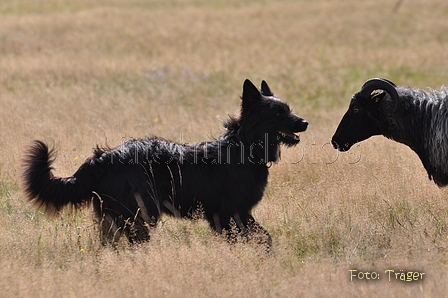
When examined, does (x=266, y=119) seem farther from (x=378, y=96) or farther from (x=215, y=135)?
(x=215, y=135)

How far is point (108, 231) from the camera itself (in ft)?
19.2

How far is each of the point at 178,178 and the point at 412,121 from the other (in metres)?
2.94

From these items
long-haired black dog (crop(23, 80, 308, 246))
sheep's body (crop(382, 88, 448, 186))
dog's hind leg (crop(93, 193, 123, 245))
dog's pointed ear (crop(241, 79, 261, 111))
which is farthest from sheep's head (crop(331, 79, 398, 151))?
dog's hind leg (crop(93, 193, 123, 245))

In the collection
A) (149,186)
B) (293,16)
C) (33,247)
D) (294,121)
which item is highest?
(293,16)

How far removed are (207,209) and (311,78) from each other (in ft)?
44.6

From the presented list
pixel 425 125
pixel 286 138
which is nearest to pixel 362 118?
pixel 425 125

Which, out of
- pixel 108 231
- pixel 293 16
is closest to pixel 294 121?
pixel 108 231

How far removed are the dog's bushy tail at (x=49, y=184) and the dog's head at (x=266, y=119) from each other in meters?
1.79

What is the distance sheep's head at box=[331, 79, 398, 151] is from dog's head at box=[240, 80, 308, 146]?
1014 millimetres

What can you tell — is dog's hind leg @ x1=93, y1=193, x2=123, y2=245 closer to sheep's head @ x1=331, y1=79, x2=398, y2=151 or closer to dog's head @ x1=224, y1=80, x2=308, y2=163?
dog's head @ x1=224, y1=80, x2=308, y2=163

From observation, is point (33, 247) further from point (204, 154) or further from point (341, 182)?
point (341, 182)

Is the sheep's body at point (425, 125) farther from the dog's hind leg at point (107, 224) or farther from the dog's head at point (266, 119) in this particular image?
the dog's hind leg at point (107, 224)

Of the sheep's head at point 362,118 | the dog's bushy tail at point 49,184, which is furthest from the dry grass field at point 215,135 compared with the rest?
the sheep's head at point 362,118

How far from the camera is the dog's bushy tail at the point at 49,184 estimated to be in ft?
17.9
